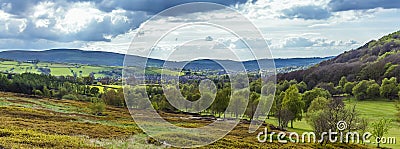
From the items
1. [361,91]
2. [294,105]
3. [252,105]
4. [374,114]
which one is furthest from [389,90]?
[252,105]

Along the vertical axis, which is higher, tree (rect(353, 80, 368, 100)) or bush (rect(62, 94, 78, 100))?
tree (rect(353, 80, 368, 100))

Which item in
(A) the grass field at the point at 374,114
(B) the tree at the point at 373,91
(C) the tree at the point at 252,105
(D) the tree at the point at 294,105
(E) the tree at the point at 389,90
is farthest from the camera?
(B) the tree at the point at 373,91

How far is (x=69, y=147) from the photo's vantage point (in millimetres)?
27297

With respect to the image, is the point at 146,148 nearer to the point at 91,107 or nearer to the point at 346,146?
the point at 346,146

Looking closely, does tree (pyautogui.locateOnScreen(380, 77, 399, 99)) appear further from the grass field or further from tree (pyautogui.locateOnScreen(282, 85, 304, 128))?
tree (pyautogui.locateOnScreen(282, 85, 304, 128))

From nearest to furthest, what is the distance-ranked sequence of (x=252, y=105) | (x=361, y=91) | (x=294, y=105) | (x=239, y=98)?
1. (x=239, y=98)
2. (x=294, y=105)
3. (x=252, y=105)
4. (x=361, y=91)

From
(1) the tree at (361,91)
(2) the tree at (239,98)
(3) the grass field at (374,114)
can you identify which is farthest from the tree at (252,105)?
(1) the tree at (361,91)

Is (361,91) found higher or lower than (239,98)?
lower

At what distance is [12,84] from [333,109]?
102983 millimetres

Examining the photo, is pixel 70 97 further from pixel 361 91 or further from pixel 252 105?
pixel 361 91

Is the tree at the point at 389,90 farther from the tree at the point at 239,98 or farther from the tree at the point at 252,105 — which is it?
the tree at the point at 239,98

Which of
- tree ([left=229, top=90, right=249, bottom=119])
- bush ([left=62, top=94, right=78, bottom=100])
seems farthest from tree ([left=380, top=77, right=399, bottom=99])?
bush ([left=62, top=94, right=78, bottom=100])

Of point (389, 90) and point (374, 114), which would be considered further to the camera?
point (389, 90)

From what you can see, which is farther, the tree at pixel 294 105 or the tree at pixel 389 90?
the tree at pixel 389 90
